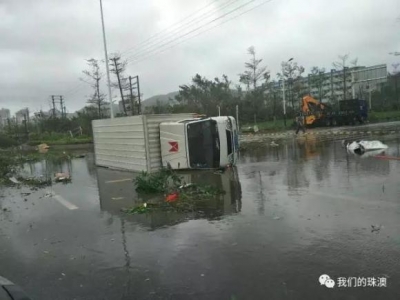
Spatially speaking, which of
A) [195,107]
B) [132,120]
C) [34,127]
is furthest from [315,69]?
[132,120]

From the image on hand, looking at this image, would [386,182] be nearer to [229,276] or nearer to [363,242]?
[363,242]

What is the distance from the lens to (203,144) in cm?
1341

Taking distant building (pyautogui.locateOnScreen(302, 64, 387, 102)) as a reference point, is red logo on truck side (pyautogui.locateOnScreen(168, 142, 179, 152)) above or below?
below

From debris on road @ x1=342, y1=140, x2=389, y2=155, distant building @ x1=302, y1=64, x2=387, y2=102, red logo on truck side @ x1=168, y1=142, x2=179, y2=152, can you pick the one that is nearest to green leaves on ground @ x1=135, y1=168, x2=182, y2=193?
red logo on truck side @ x1=168, y1=142, x2=179, y2=152

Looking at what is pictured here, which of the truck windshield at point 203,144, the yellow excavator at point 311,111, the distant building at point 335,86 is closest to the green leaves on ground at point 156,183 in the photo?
the truck windshield at point 203,144

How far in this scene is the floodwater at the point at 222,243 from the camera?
4.57 m

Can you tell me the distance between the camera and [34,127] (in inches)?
2330

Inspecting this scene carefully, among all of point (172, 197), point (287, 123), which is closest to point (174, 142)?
point (172, 197)

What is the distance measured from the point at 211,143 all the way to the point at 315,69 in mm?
46488

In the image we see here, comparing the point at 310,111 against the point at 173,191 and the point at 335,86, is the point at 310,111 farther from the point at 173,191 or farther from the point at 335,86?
the point at 173,191

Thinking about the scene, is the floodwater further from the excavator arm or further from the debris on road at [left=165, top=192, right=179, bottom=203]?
the excavator arm

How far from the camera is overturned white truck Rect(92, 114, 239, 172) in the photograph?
13289 mm

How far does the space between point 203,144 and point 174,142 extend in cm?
110

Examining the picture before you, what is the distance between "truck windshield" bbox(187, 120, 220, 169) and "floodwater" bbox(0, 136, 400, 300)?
263 cm
